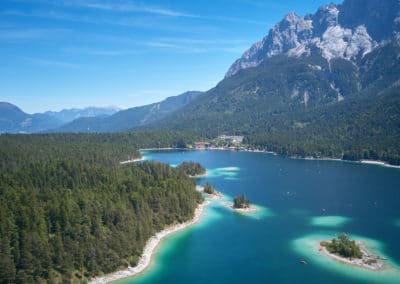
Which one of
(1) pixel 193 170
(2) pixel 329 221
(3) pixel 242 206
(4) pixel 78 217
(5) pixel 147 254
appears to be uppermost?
(4) pixel 78 217

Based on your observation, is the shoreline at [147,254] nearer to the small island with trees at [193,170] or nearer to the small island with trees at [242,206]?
the small island with trees at [242,206]

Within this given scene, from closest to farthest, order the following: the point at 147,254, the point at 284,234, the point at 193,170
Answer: the point at 147,254 < the point at 284,234 < the point at 193,170

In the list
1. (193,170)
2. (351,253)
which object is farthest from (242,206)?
(193,170)

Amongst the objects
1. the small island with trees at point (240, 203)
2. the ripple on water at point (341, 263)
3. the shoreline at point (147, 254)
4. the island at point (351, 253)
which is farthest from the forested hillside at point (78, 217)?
the island at point (351, 253)

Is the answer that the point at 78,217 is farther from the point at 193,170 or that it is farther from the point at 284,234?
the point at 193,170

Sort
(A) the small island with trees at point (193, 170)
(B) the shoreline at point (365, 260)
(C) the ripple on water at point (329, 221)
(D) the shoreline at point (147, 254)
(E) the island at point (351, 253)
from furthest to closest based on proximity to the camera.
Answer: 1. (A) the small island with trees at point (193, 170)
2. (C) the ripple on water at point (329, 221)
3. (E) the island at point (351, 253)
4. (B) the shoreline at point (365, 260)
5. (D) the shoreline at point (147, 254)

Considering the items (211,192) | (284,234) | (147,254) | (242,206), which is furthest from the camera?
(211,192)

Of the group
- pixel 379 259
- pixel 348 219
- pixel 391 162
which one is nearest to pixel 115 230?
pixel 379 259

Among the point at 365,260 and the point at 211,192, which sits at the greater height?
the point at 211,192
